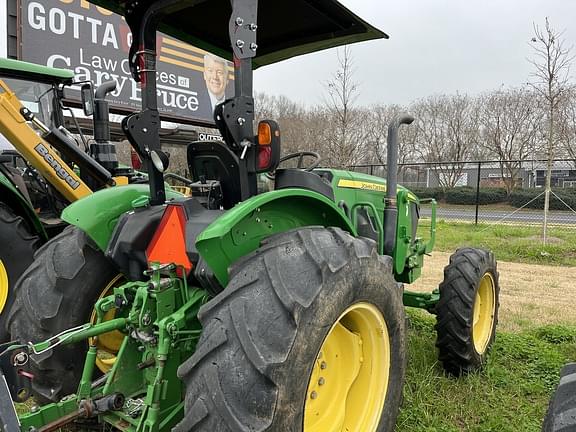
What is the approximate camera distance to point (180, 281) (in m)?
2.33

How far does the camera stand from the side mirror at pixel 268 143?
2.22m

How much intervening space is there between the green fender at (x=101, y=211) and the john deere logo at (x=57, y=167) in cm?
232

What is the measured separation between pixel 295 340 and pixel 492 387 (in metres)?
2.36

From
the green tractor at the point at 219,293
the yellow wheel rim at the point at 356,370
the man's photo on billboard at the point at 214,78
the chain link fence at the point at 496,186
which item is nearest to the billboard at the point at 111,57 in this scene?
the man's photo on billboard at the point at 214,78

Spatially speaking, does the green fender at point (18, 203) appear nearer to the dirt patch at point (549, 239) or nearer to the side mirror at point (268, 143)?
the side mirror at point (268, 143)

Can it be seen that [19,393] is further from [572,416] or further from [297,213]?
[572,416]

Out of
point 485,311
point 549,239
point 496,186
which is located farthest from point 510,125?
point 485,311

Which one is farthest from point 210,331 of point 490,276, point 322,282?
point 490,276

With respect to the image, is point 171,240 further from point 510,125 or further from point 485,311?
point 510,125

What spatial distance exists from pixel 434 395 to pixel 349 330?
52.2 inches

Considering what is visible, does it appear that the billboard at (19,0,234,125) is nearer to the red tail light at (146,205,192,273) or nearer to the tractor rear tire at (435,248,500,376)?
the tractor rear tire at (435,248,500,376)

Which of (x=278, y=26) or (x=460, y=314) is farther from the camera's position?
(x=460, y=314)

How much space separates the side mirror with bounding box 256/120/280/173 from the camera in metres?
2.22

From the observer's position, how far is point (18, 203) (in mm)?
4633
